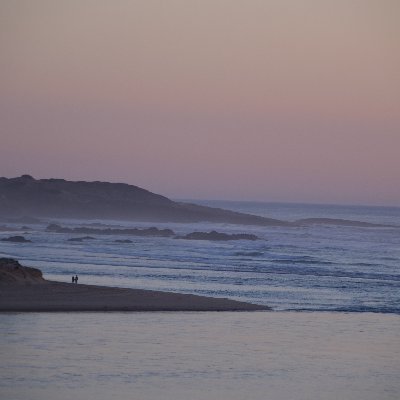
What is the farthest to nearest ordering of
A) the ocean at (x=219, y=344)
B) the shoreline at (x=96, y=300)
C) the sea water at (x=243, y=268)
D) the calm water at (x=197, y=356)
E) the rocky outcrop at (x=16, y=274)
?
the sea water at (x=243, y=268) → the rocky outcrop at (x=16, y=274) → the shoreline at (x=96, y=300) → the ocean at (x=219, y=344) → the calm water at (x=197, y=356)

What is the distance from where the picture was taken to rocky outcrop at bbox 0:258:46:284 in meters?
29.8

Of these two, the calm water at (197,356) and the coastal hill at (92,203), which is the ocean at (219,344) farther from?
the coastal hill at (92,203)

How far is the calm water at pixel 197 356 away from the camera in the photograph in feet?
56.3

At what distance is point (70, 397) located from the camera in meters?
16.2

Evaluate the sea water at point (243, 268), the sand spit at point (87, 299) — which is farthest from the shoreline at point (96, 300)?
the sea water at point (243, 268)

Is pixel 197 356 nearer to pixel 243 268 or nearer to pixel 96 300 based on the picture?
pixel 96 300

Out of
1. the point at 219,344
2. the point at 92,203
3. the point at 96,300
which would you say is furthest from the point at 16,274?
the point at 92,203

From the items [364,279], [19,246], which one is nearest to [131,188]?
[19,246]

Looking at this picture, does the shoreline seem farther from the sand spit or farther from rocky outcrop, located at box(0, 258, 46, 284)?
rocky outcrop, located at box(0, 258, 46, 284)

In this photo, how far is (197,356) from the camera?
789 inches

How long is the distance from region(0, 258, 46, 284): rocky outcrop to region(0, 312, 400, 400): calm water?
5060mm

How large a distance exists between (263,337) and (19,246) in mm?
32962

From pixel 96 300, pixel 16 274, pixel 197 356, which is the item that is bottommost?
pixel 197 356

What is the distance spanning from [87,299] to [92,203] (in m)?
92.3
